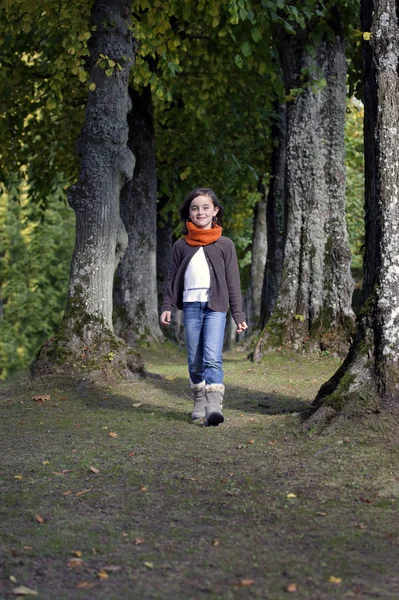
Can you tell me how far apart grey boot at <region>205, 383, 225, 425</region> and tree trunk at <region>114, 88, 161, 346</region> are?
944 centimetres

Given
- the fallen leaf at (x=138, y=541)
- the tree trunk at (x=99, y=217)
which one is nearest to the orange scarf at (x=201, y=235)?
the tree trunk at (x=99, y=217)

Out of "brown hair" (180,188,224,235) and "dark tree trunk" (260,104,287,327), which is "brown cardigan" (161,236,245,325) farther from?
"dark tree trunk" (260,104,287,327)

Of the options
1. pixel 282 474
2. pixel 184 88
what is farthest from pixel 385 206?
pixel 184 88

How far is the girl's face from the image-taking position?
7.98m

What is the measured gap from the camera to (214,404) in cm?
786

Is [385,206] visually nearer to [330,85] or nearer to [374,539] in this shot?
[374,539]

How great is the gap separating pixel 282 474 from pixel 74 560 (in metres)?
→ 1.90

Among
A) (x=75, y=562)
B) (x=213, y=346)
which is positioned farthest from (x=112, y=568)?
(x=213, y=346)

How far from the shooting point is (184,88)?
1897 centimetres

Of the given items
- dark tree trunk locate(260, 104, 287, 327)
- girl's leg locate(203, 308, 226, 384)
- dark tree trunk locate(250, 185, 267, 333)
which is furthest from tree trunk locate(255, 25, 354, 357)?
dark tree trunk locate(250, 185, 267, 333)

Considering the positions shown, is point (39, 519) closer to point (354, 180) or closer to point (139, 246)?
point (139, 246)

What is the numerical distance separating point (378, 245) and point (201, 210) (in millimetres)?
1696

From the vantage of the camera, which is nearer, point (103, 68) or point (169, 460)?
point (169, 460)

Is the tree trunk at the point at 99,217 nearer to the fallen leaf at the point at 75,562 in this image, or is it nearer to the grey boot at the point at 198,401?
the grey boot at the point at 198,401
